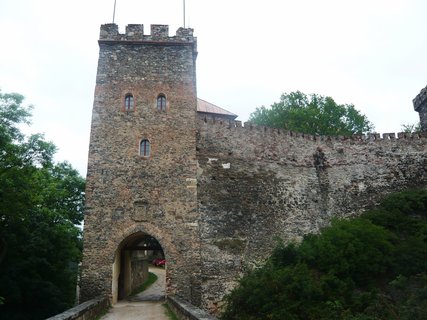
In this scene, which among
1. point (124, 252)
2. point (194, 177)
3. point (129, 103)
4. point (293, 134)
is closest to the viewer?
point (194, 177)

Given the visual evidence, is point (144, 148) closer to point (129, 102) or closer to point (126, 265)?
point (129, 102)

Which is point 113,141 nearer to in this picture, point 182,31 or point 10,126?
point 10,126

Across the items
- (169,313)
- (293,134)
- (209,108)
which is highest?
(209,108)

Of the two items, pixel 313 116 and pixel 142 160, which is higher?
pixel 313 116

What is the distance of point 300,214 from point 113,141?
30.3 feet

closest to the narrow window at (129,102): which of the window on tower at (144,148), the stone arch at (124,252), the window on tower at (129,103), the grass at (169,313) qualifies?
the window on tower at (129,103)

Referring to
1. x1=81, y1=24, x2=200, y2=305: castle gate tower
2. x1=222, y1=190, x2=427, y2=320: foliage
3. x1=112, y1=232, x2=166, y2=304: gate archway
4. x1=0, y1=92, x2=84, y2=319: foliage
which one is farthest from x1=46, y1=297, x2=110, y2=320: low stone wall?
Answer: x1=0, y1=92, x2=84, y2=319: foliage

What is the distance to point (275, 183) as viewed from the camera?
1961 cm

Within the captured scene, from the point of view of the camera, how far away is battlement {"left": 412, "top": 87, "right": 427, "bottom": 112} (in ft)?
80.3

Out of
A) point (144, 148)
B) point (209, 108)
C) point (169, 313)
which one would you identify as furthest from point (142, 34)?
point (169, 313)

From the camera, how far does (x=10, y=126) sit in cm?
1703

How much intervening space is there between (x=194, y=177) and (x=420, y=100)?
52.4 ft

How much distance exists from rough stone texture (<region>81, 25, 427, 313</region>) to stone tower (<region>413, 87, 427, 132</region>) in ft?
11.9

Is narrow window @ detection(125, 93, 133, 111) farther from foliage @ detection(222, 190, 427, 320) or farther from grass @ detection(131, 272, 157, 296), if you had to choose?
grass @ detection(131, 272, 157, 296)
